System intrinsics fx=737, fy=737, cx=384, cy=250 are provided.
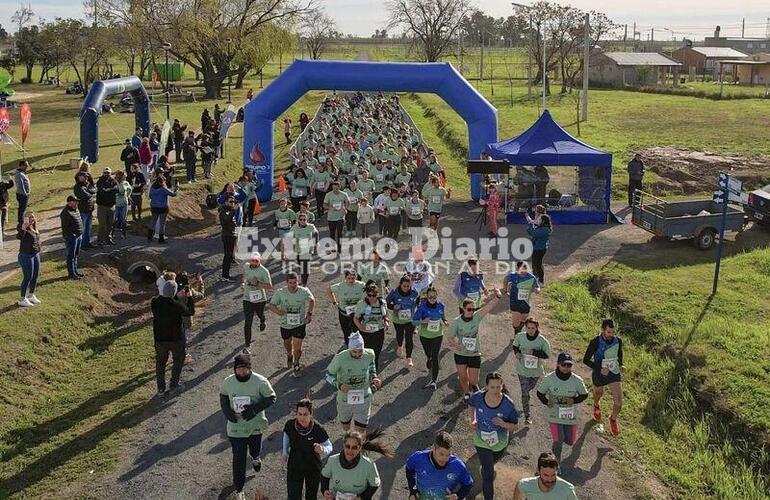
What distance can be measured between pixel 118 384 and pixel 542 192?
1364 centimetres

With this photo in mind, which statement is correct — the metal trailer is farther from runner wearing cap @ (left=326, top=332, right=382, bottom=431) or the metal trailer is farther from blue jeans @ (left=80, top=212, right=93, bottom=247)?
blue jeans @ (left=80, top=212, right=93, bottom=247)

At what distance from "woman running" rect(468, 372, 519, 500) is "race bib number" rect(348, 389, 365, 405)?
1397 mm

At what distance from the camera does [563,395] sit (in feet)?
26.2

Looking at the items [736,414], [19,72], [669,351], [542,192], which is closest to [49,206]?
[542,192]

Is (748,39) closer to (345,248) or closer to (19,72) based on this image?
(19,72)

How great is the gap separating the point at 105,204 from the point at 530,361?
34.4ft

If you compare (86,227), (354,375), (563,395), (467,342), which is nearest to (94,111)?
(86,227)

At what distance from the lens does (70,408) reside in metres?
9.98

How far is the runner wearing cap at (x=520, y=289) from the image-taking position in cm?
1120

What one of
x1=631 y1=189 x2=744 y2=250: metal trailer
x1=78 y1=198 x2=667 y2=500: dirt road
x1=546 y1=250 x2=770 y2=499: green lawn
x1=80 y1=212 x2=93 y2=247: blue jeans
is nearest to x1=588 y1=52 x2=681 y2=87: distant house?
x1=631 y1=189 x2=744 y2=250: metal trailer

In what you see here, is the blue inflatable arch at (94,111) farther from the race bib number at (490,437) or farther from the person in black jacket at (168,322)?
the race bib number at (490,437)

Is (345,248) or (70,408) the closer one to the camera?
(70,408)

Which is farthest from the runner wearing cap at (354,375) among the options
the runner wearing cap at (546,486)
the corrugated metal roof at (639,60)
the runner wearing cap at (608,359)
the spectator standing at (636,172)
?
the corrugated metal roof at (639,60)

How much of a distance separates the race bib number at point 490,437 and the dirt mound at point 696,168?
19.2m
